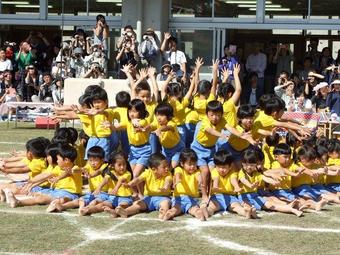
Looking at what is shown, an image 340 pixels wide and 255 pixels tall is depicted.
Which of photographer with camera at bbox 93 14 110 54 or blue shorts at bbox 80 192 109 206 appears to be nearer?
blue shorts at bbox 80 192 109 206

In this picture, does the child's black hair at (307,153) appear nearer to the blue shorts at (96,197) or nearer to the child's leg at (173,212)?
the child's leg at (173,212)

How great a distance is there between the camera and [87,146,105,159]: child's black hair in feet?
29.7

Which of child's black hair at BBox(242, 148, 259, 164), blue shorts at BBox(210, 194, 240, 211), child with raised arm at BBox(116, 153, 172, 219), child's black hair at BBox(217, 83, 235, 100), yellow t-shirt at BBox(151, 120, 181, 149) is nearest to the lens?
child with raised arm at BBox(116, 153, 172, 219)

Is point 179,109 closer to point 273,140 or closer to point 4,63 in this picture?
point 273,140

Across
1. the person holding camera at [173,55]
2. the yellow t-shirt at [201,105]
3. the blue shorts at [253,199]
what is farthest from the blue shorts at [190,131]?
the person holding camera at [173,55]

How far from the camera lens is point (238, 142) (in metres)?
9.63

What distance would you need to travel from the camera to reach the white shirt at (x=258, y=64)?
2053 centimetres

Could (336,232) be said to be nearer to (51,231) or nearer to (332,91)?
(51,231)

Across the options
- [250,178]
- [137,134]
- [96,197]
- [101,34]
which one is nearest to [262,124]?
[250,178]

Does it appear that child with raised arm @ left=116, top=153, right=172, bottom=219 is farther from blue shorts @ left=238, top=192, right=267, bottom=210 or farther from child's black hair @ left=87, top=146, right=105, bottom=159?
blue shorts @ left=238, top=192, right=267, bottom=210

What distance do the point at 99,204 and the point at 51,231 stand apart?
3.65 ft

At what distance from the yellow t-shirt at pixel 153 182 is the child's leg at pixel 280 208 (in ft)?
3.70

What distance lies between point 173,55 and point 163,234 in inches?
501

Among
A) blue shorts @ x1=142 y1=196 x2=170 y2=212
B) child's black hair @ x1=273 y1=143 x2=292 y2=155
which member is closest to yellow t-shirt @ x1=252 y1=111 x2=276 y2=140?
child's black hair @ x1=273 y1=143 x2=292 y2=155
